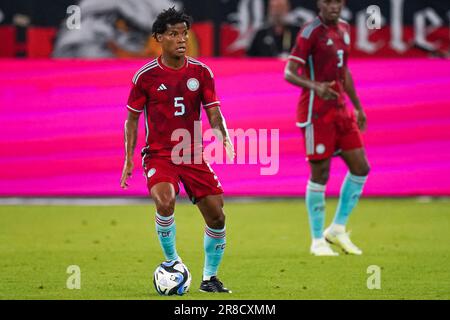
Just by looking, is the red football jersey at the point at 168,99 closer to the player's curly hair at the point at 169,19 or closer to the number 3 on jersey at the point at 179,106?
the number 3 on jersey at the point at 179,106

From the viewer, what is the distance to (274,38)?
16.6 m

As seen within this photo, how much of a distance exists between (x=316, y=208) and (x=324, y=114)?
937 millimetres

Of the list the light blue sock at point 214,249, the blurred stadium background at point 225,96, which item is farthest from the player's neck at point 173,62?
the blurred stadium background at point 225,96

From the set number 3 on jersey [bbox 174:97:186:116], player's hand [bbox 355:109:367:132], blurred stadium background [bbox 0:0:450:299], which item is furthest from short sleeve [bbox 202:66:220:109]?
blurred stadium background [bbox 0:0:450:299]

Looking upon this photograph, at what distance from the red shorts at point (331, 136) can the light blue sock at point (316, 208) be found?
0.32 meters

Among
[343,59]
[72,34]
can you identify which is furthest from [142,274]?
[72,34]

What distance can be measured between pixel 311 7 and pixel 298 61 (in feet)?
17.0

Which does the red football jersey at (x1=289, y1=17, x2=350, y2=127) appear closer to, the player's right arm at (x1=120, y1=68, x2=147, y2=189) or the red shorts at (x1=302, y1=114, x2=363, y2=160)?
the red shorts at (x1=302, y1=114, x2=363, y2=160)

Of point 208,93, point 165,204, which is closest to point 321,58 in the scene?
point 208,93

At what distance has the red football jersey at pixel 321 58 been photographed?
11.8 m

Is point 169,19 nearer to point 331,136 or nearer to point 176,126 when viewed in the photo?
point 176,126

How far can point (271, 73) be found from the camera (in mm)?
16359

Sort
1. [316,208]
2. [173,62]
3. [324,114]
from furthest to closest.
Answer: [316,208] → [324,114] → [173,62]

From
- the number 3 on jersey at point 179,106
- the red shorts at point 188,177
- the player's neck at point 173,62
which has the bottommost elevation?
the red shorts at point 188,177
